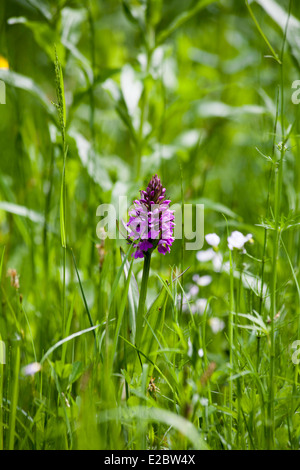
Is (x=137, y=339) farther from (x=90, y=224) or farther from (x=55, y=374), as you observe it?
(x=90, y=224)

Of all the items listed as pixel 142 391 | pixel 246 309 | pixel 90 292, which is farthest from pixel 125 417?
pixel 90 292

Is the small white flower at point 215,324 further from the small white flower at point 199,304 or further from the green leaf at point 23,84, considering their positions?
the green leaf at point 23,84

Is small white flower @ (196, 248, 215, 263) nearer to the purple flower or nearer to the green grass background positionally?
the green grass background

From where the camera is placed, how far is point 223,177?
2332 mm

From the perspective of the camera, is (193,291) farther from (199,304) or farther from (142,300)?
(142,300)

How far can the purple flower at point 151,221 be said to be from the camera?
2.78 feet

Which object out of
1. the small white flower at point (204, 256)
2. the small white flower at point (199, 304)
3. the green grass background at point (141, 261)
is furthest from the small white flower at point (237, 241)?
the small white flower at point (204, 256)

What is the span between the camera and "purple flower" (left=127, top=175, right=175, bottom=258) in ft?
2.78

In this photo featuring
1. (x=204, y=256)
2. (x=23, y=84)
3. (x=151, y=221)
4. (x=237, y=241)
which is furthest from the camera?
(x=23, y=84)

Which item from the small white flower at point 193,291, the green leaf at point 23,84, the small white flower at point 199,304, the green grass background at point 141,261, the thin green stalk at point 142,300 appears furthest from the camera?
the green leaf at point 23,84

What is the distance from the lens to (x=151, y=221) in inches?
33.4

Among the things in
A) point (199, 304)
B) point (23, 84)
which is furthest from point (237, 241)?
point (23, 84)

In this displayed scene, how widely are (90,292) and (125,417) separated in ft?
1.73
